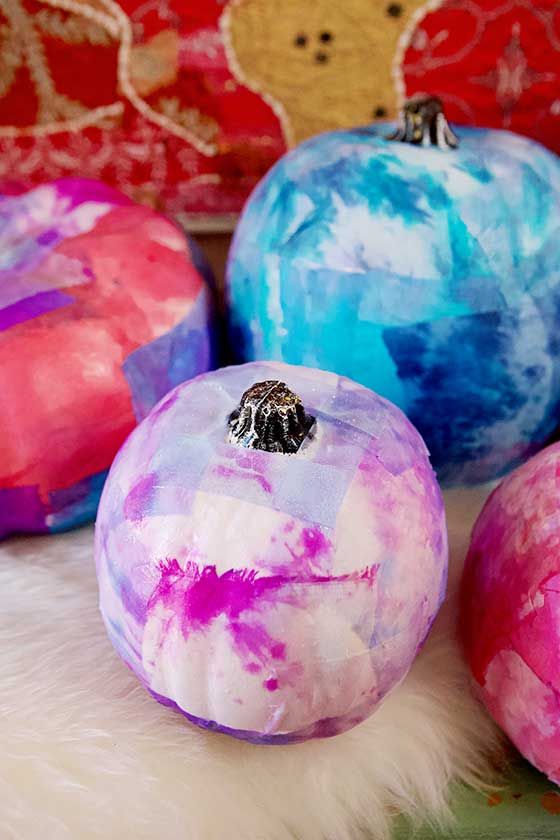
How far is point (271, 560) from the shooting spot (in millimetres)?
443

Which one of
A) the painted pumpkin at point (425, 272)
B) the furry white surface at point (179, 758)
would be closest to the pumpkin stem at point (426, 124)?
the painted pumpkin at point (425, 272)

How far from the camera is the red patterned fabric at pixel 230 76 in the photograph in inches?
31.4

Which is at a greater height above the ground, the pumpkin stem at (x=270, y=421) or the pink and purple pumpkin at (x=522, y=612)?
the pumpkin stem at (x=270, y=421)

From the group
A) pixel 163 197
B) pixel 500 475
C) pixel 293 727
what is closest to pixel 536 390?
pixel 500 475

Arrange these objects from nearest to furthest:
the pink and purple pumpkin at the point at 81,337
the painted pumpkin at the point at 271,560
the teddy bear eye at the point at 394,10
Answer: the painted pumpkin at the point at 271,560 < the pink and purple pumpkin at the point at 81,337 < the teddy bear eye at the point at 394,10

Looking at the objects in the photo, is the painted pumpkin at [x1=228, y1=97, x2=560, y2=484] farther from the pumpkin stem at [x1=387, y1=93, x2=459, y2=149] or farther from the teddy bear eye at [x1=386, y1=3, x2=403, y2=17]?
the teddy bear eye at [x1=386, y1=3, x2=403, y2=17]

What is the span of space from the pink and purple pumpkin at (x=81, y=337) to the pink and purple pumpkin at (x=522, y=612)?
27 centimetres

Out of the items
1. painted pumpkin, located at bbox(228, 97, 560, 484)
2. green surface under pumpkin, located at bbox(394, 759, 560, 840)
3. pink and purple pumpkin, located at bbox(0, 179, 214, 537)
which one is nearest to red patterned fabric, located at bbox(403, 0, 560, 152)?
painted pumpkin, located at bbox(228, 97, 560, 484)

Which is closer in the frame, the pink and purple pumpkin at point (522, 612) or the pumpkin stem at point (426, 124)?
the pink and purple pumpkin at point (522, 612)

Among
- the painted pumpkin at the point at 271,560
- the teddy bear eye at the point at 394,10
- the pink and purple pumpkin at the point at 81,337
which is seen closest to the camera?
the painted pumpkin at the point at 271,560

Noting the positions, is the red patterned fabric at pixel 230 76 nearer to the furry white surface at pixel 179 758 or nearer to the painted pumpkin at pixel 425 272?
the painted pumpkin at pixel 425 272

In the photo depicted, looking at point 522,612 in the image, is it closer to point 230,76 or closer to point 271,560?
point 271,560

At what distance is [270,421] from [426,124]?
31 centimetres

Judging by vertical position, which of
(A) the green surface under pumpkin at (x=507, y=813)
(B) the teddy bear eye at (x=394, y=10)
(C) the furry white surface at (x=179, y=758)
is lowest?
(A) the green surface under pumpkin at (x=507, y=813)
